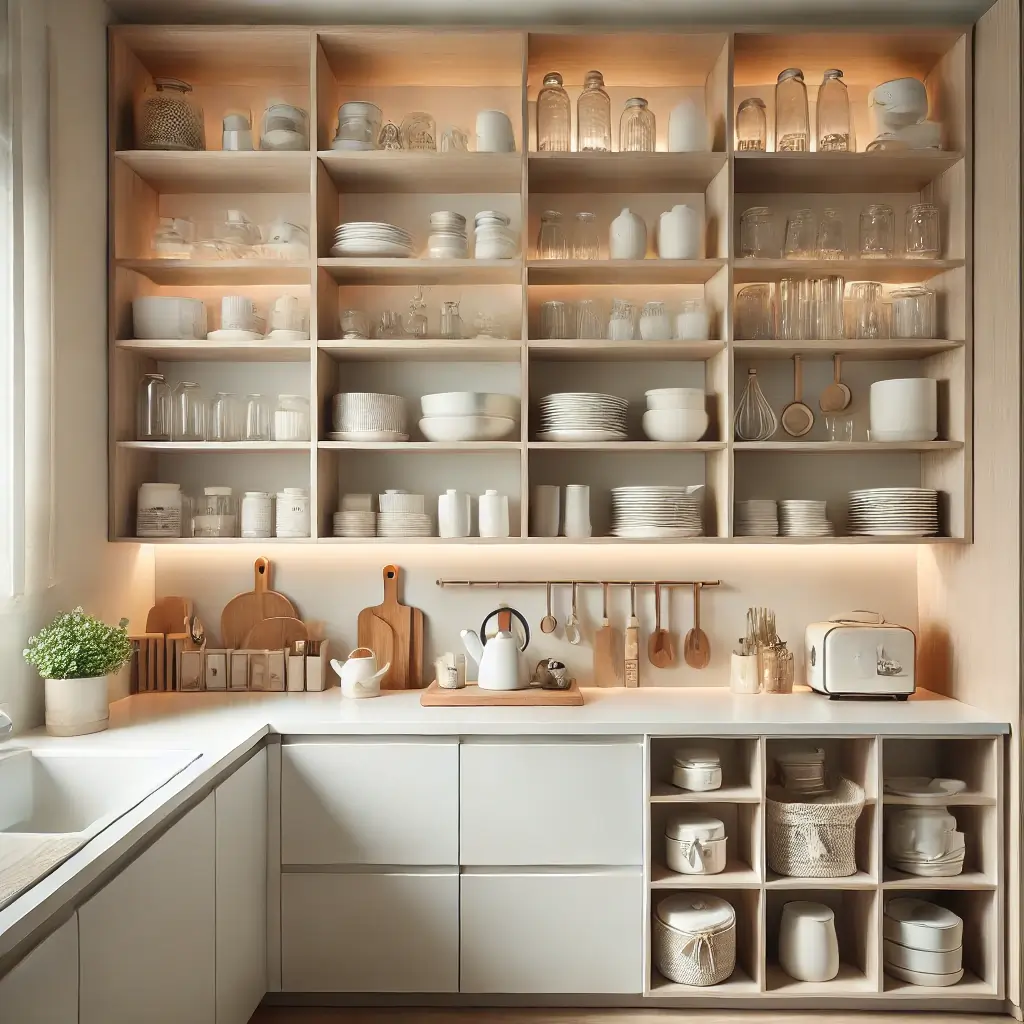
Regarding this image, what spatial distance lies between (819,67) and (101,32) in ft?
7.16

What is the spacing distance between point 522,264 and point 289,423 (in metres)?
0.85

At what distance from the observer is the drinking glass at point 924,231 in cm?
285

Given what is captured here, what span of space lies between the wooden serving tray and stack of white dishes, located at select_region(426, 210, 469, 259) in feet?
4.30

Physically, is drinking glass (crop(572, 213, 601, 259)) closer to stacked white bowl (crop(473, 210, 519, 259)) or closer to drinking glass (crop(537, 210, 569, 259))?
drinking glass (crop(537, 210, 569, 259))

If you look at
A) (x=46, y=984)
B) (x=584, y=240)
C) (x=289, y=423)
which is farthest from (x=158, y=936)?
(x=584, y=240)

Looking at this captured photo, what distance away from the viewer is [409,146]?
2.89m

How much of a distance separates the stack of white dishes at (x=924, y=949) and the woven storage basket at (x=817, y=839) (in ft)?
0.72

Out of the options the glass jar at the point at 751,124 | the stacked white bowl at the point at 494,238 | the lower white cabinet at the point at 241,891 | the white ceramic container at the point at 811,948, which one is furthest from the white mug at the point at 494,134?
the white ceramic container at the point at 811,948

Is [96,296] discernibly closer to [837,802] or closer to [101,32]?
[101,32]

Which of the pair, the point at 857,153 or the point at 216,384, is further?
the point at 216,384

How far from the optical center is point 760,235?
2.93 m

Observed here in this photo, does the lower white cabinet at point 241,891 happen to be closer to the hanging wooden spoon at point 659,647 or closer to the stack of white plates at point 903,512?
the hanging wooden spoon at point 659,647

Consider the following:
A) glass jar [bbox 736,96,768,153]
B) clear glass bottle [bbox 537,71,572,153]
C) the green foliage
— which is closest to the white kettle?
the green foliage

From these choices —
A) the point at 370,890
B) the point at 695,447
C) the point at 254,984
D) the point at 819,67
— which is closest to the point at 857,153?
the point at 819,67
